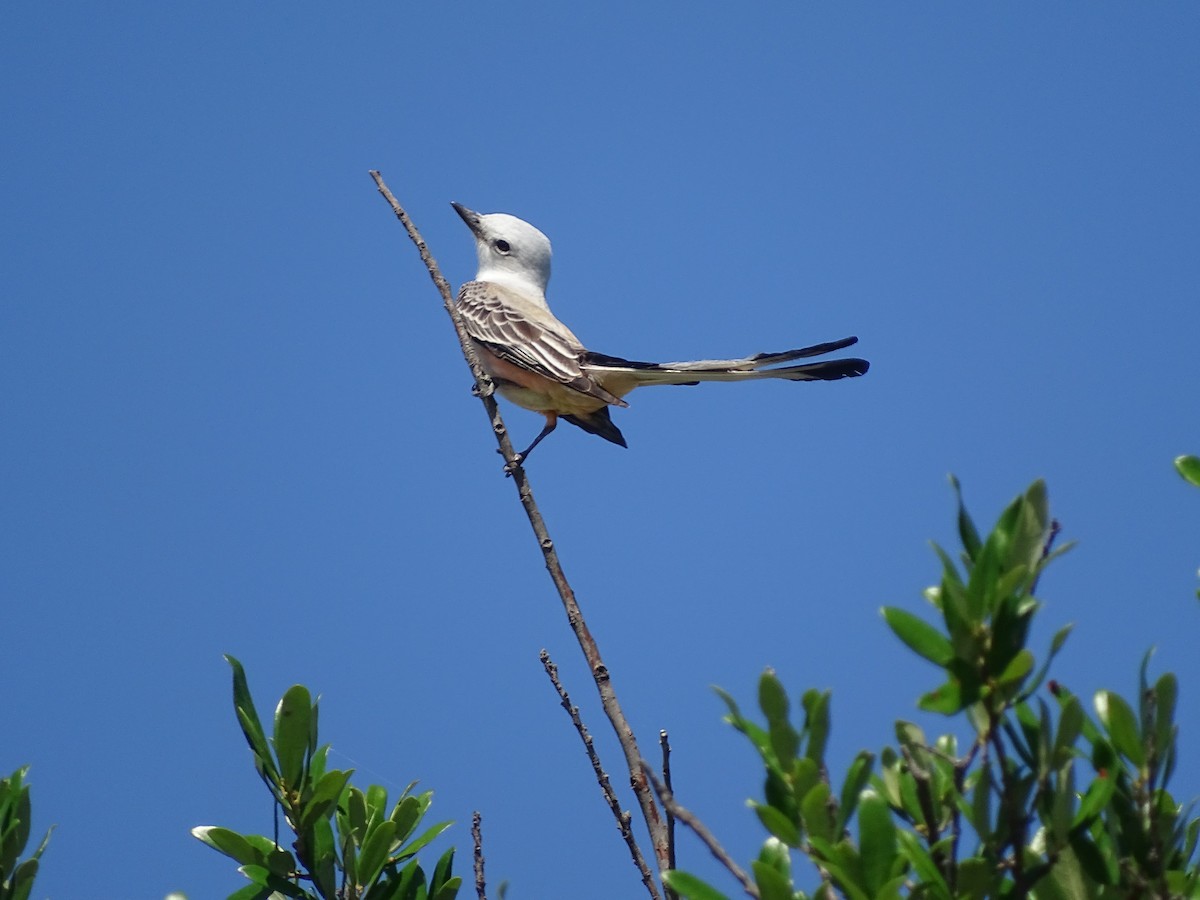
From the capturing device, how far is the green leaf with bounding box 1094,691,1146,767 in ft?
4.74

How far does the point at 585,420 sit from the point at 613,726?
3.76 metres

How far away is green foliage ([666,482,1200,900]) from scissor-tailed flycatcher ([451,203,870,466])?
256cm

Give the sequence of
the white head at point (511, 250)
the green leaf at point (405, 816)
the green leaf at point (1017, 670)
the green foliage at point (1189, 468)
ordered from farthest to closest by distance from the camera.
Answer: the white head at point (511, 250) < the green leaf at point (405, 816) < the green foliage at point (1189, 468) < the green leaf at point (1017, 670)

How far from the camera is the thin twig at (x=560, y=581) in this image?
2311mm

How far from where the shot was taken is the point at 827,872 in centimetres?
142

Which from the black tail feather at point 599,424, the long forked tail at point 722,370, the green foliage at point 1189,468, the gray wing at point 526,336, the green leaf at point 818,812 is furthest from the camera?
the black tail feather at point 599,424

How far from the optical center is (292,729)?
6.61 ft

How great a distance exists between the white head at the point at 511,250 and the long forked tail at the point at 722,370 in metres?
1.88

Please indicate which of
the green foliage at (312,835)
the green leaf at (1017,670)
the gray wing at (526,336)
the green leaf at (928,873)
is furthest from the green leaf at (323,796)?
the gray wing at (526,336)

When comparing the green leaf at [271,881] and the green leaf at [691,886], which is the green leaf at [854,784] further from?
the green leaf at [271,881]

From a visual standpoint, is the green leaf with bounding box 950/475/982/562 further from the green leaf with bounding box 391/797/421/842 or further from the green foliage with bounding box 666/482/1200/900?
the green leaf with bounding box 391/797/421/842

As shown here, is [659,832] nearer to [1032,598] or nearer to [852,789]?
[852,789]

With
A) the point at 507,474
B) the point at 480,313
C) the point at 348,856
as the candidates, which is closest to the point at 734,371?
the point at 507,474

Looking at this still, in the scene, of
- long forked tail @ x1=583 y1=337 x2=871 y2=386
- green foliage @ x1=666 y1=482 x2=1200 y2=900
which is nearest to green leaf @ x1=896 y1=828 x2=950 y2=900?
green foliage @ x1=666 y1=482 x2=1200 y2=900
